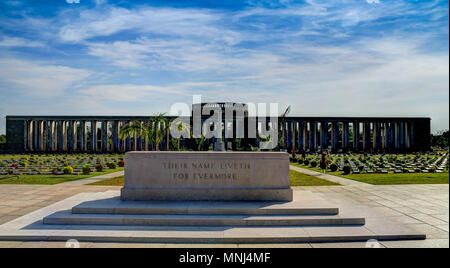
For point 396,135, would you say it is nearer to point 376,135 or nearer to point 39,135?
point 376,135

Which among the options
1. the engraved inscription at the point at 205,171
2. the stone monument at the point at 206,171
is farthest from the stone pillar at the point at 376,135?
the engraved inscription at the point at 205,171

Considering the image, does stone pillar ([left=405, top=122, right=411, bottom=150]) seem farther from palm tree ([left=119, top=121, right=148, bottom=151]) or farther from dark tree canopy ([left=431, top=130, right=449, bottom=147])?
palm tree ([left=119, top=121, right=148, bottom=151])

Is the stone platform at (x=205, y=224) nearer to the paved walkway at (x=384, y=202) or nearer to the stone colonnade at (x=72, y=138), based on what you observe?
the paved walkway at (x=384, y=202)

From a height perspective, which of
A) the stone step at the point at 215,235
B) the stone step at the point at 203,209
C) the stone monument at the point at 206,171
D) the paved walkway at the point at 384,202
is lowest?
the paved walkway at the point at 384,202

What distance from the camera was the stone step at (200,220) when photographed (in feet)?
29.3

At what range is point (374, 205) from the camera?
40.5 feet

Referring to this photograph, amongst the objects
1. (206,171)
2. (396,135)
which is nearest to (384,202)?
(206,171)

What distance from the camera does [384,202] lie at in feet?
42.5

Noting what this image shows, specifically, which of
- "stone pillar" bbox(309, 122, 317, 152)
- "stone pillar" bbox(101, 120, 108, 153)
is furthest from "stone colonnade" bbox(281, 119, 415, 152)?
"stone pillar" bbox(101, 120, 108, 153)

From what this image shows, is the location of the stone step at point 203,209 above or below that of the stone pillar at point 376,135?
below

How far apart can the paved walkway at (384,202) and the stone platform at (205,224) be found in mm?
327

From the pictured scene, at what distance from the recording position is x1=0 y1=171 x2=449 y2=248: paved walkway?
7.91 m
